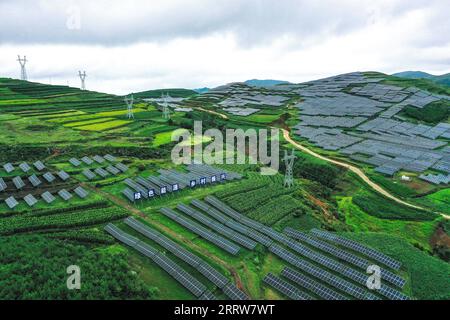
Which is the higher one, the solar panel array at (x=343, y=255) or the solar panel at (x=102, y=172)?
the solar panel at (x=102, y=172)

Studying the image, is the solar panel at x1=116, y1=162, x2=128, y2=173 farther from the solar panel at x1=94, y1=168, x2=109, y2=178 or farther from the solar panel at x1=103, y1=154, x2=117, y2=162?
the solar panel at x1=103, y1=154, x2=117, y2=162

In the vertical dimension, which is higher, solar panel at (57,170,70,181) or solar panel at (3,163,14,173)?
solar panel at (3,163,14,173)

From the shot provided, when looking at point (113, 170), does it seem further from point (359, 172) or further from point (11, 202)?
point (359, 172)

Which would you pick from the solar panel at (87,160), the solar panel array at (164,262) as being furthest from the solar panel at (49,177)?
the solar panel array at (164,262)

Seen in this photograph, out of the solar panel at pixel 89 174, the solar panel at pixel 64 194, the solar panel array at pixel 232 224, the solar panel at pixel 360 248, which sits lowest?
the solar panel at pixel 360 248

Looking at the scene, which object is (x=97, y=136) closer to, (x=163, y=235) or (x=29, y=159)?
(x=29, y=159)

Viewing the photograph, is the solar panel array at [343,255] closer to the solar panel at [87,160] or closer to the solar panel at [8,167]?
the solar panel at [87,160]

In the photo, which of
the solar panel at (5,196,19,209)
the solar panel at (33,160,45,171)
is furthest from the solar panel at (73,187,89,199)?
the solar panel at (33,160,45,171)
